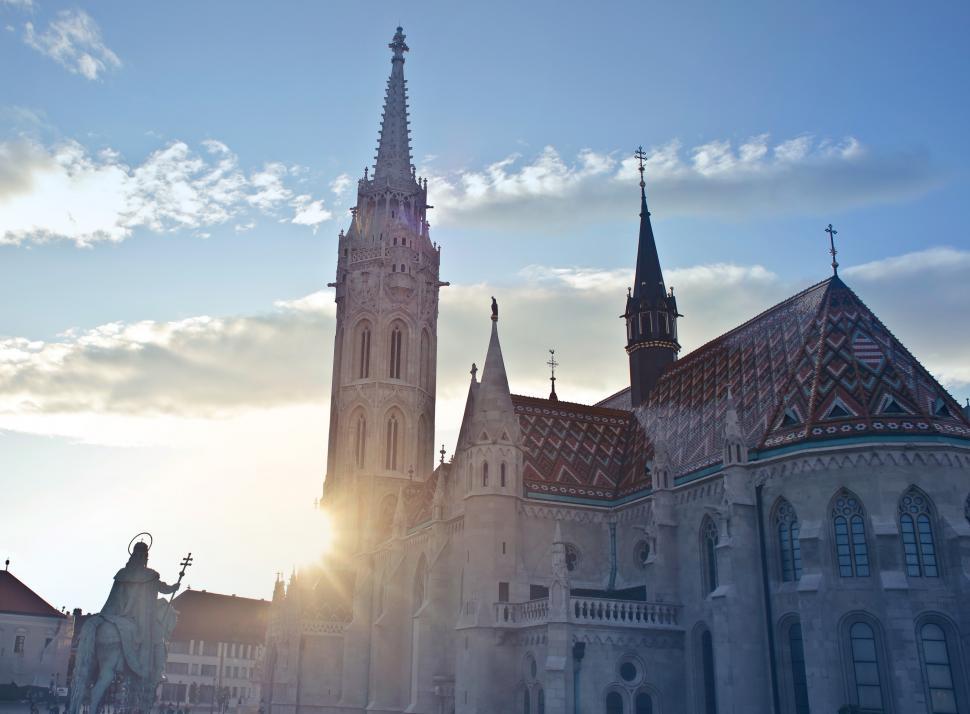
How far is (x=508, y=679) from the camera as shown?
33625mm

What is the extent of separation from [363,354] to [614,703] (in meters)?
33.6

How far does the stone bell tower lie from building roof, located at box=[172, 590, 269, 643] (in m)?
41.6

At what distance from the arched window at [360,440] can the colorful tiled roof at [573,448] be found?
16586 millimetres

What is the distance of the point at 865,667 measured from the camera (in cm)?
2667

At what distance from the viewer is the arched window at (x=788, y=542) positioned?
96.5 feet

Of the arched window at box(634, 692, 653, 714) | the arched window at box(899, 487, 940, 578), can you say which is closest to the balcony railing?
the arched window at box(634, 692, 653, 714)

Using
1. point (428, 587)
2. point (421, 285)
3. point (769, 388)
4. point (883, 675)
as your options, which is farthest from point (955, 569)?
point (421, 285)

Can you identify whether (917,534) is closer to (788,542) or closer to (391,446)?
(788,542)

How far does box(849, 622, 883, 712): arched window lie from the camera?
1038 inches

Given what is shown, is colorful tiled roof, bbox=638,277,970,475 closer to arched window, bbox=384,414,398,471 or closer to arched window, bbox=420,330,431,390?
arched window, bbox=384,414,398,471

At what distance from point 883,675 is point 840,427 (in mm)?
7641

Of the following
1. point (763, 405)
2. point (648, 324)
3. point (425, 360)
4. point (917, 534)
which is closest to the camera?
point (917, 534)

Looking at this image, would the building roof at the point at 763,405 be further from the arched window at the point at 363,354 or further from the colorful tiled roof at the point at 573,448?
the arched window at the point at 363,354

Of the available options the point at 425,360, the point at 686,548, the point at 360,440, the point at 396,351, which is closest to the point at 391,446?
the point at 360,440
